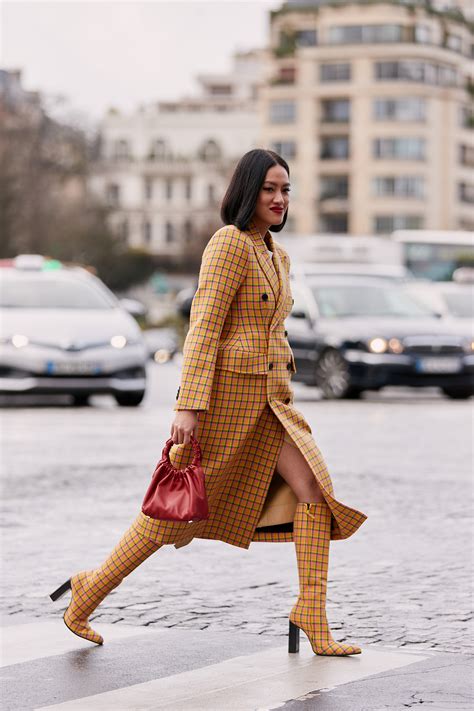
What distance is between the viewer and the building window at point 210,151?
147100mm

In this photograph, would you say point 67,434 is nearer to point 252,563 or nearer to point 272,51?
point 252,563

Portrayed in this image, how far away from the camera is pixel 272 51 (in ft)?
382

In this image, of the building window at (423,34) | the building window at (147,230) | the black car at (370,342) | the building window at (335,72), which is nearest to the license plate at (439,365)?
the black car at (370,342)

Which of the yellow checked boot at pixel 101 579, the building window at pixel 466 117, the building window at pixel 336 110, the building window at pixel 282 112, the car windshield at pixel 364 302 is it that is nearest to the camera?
the yellow checked boot at pixel 101 579

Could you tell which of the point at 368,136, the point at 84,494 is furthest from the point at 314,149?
the point at 84,494

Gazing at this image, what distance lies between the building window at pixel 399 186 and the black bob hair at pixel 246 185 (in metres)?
108

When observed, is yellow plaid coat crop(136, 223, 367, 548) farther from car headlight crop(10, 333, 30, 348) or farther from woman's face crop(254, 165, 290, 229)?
car headlight crop(10, 333, 30, 348)

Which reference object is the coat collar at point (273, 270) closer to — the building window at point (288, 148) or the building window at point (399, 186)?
the building window at point (399, 186)

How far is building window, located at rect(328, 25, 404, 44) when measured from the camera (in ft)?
367

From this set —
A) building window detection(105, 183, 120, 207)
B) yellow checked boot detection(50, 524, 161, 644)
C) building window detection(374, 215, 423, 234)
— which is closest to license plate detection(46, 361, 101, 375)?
yellow checked boot detection(50, 524, 161, 644)

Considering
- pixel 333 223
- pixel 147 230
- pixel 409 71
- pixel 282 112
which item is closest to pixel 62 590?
pixel 409 71

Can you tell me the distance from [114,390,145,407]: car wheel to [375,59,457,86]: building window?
94691 millimetres

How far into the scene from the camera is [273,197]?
237 inches

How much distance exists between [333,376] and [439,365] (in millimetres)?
1305
